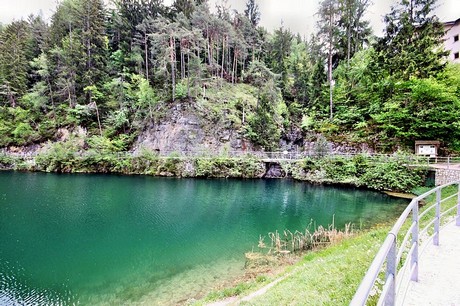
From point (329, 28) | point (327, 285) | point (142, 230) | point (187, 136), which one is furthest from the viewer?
point (329, 28)

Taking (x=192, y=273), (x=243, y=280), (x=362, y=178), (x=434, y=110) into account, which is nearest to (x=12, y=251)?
(x=192, y=273)

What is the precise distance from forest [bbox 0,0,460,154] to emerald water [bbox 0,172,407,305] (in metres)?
12.7

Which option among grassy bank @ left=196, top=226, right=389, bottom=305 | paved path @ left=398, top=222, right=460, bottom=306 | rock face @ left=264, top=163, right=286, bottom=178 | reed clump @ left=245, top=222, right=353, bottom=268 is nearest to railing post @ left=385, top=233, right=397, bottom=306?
paved path @ left=398, top=222, right=460, bottom=306

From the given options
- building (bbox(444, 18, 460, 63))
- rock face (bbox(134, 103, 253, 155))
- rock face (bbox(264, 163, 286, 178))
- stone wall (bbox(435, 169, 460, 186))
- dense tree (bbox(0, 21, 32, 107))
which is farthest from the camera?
dense tree (bbox(0, 21, 32, 107))

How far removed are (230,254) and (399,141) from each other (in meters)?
25.8

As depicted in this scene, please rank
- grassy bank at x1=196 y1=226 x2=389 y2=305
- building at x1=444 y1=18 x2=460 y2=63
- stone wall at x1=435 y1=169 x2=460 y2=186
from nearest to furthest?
grassy bank at x1=196 y1=226 x2=389 y2=305
stone wall at x1=435 y1=169 x2=460 y2=186
building at x1=444 y1=18 x2=460 y2=63

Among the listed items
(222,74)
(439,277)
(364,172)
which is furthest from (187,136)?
(439,277)

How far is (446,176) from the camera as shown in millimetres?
18328

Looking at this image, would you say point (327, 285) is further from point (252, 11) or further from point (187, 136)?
point (252, 11)

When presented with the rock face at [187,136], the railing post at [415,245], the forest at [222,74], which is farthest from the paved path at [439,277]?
the rock face at [187,136]

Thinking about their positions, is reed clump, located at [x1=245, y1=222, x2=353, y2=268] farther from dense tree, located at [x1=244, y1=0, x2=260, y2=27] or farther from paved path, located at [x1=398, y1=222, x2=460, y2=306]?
dense tree, located at [x1=244, y1=0, x2=260, y2=27]

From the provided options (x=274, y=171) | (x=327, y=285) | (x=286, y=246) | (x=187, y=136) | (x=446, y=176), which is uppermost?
(x=187, y=136)

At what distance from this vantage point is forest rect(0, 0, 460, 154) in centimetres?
2794

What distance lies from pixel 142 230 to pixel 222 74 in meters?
37.1
